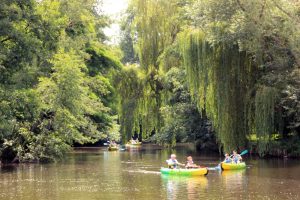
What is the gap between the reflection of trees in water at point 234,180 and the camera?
20058mm

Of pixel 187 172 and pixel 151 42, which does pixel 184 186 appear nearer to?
pixel 187 172

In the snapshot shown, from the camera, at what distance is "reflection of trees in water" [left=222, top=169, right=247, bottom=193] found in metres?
20.1

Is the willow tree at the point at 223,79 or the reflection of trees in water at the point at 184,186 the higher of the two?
the willow tree at the point at 223,79

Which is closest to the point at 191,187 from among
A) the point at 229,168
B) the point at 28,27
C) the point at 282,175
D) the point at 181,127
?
the point at 282,175

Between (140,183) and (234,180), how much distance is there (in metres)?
4.10

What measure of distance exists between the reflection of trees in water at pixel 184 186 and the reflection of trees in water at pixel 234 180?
0.87m

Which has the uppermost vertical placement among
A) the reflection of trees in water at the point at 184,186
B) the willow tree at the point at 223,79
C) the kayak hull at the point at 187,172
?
the willow tree at the point at 223,79

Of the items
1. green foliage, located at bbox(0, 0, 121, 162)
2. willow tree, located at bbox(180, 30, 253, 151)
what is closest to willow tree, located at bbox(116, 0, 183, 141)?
green foliage, located at bbox(0, 0, 121, 162)

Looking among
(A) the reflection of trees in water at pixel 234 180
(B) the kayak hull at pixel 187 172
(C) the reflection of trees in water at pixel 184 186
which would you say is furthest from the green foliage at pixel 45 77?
(A) the reflection of trees in water at pixel 234 180

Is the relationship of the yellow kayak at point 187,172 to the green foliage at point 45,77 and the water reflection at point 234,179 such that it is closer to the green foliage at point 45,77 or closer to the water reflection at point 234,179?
the water reflection at point 234,179

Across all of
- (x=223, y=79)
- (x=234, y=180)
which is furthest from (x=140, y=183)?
(x=223, y=79)

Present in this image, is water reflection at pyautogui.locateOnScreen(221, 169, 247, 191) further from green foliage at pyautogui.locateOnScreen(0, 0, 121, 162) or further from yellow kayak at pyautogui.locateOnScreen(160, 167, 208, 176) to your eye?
green foliage at pyautogui.locateOnScreen(0, 0, 121, 162)

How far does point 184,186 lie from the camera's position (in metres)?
20.9

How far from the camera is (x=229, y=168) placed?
1057 inches
